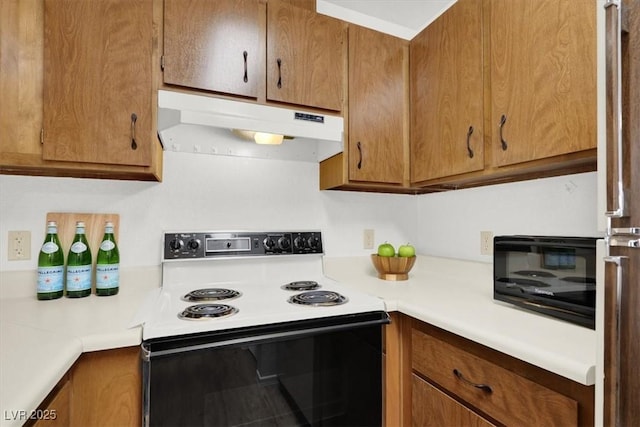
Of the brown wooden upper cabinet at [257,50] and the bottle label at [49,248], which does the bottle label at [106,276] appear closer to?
the bottle label at [49,248]

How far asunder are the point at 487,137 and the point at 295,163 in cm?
99

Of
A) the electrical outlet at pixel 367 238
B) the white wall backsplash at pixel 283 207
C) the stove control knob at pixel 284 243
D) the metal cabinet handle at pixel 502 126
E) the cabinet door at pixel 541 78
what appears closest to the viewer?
the cabinet door at pixel 541 78

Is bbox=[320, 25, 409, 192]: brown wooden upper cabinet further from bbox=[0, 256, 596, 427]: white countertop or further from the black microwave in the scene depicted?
the black microwave

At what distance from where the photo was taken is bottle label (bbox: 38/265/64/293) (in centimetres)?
121

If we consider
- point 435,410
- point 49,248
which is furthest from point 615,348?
point 49,248

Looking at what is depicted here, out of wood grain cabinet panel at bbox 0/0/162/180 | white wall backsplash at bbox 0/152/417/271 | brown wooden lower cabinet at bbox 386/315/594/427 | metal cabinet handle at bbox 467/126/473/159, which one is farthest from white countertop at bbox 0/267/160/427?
metal cabinet handle at bbox 467/126/473/159

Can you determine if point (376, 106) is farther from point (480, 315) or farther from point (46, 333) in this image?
point (46, 333)

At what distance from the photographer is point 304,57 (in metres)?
1.48

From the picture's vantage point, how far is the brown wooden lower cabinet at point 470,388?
0.74 metres

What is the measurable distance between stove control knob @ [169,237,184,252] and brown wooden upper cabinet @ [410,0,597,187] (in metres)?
1.25

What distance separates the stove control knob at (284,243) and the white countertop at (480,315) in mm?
286

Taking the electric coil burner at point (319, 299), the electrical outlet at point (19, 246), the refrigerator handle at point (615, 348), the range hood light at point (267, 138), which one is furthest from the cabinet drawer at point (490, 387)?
the electrical outlet at point (19, 246)

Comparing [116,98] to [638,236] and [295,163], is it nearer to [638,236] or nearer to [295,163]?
[295,163]

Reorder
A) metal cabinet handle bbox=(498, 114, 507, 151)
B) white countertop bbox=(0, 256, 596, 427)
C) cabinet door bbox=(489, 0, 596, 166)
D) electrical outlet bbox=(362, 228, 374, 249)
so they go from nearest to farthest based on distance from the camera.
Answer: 1. white countertop bbox=(0, 256, 596, 427)
2. cabinet door bbox=(489, 0, 596, 166)
3. metal cabinet handle bbox=(498, 114, 507, 151)
4. electrical outlet bbox=(362, 228, 374, 249)
